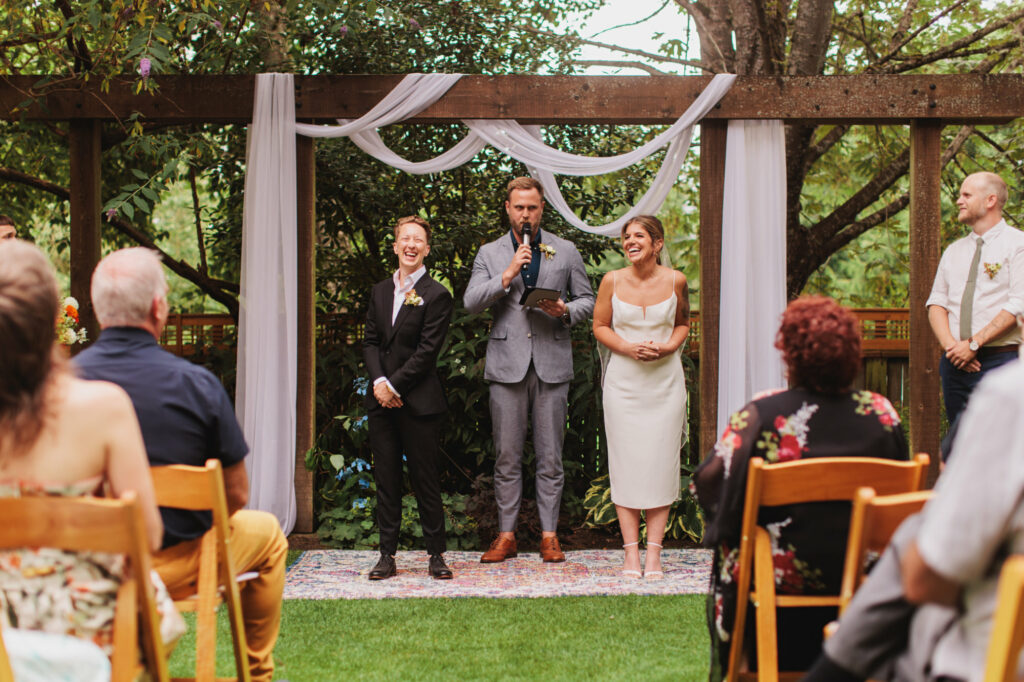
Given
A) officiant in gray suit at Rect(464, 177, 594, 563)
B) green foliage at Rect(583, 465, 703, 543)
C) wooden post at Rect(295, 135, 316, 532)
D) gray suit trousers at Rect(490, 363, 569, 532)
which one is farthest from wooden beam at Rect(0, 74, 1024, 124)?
green foliage at Rect(583, 465, 703, 543)

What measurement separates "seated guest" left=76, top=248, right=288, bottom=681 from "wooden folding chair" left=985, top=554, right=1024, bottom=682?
181cm

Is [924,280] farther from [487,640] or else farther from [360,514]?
[360,514]

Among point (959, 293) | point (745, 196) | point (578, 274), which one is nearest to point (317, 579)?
point (578, 274)

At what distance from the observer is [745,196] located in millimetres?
5617

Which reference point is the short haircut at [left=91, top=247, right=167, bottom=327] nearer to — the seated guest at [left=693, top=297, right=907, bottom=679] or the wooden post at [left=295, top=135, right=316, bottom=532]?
the seated guest at [left=693, top=297, right=907, bottom=679]

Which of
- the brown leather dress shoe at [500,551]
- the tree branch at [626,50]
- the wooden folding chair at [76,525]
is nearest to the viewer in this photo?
the wooden folding chair at [76,525]

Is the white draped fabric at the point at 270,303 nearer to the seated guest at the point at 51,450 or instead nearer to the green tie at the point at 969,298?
the seated guest at the point at 51,450

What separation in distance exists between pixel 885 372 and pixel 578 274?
4.10 metres

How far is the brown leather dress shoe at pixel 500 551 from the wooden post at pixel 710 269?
3.92ft

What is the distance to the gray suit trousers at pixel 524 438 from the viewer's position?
525cm

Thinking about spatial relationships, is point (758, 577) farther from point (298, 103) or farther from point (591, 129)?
point (591, 129)

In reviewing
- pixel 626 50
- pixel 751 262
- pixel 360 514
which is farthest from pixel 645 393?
pixel 626 50

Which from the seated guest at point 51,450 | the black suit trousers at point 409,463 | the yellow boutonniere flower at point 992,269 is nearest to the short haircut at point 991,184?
the yellow boutonniere flower at point 992,269

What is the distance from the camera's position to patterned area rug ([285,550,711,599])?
15.0 feet
